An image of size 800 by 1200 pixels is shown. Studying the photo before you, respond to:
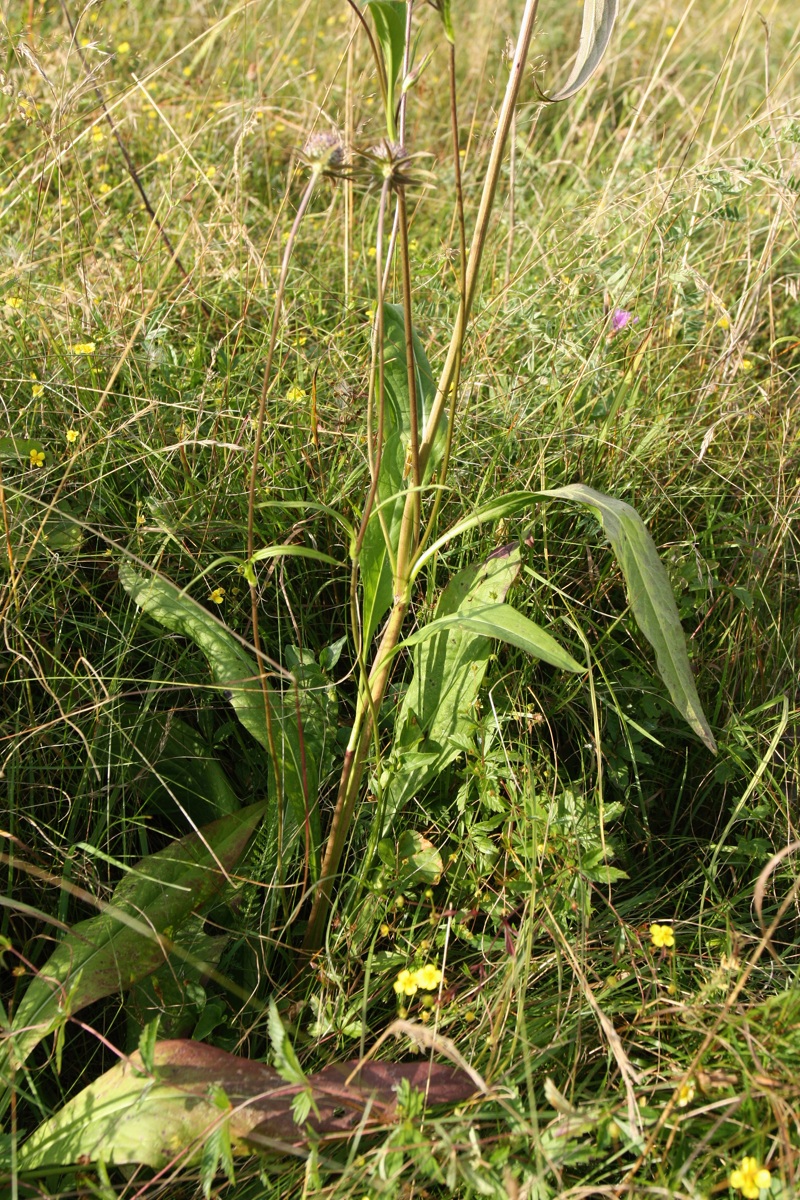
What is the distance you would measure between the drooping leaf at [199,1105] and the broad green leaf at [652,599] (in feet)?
1.66

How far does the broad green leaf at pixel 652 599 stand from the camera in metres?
1.12

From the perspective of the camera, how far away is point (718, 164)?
208 cm

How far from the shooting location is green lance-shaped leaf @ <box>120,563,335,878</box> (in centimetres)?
137

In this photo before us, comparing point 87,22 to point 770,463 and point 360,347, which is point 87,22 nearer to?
point 360,347

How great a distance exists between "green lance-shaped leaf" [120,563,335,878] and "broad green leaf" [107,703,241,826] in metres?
0.10

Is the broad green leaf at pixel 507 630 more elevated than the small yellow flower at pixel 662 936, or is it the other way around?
the broad green leaf at pixel 507 630

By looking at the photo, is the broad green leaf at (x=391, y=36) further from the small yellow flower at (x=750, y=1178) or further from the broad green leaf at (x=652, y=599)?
the small yellow flower at (x=750, y=1178)

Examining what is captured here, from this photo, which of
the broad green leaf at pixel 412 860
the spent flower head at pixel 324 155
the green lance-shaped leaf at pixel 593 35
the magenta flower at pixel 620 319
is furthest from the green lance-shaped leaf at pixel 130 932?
the magenta flower at pixel 620 319

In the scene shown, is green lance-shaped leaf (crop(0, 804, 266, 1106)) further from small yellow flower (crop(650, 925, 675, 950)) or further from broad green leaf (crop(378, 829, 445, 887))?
small yellow flower (crop(650, 925, 675, 950))

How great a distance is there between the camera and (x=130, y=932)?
126cm

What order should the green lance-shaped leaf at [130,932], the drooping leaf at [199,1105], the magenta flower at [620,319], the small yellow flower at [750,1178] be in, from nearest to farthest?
the small yellow flower at [750,1178] < the drooping leaf at [199,1105] < the green lance-shaped leaf at [130,932] < the magenta flower at [620,319]

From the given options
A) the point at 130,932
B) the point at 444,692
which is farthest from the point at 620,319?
the point at 130,932

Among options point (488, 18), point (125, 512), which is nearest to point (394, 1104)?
point (125, 512)

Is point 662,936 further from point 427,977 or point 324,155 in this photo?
point 324,155
